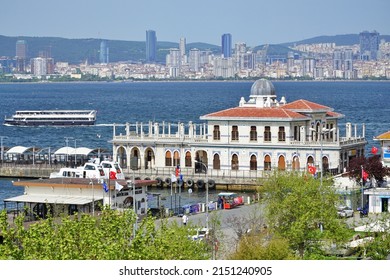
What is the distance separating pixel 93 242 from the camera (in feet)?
41.7

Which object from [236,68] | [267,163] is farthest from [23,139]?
[267,163]

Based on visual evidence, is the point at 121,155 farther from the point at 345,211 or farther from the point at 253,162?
the point at 345,211

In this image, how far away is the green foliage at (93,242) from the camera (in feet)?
39.6

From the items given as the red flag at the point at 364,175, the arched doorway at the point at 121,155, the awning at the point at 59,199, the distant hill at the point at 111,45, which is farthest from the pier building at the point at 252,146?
the awning at the point at 59,199

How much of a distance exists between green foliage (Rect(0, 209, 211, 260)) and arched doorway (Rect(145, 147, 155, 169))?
29594 millimetres

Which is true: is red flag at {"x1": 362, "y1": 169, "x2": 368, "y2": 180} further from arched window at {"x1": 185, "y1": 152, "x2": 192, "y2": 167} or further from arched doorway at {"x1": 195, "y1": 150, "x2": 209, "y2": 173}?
arched window at {"x1": 185, "y1": 152, "x2": 192, "y2": 167}

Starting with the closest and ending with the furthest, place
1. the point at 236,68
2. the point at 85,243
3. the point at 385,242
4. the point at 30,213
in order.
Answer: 1. the point at 85,243
2. the point at 385,242
3. the point at 30,213
4. the point at 236,68

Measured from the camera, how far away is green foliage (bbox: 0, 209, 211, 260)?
12.1 meters

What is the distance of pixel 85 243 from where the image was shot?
12836 millimetres

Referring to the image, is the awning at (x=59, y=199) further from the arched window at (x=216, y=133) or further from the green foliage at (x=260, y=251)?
the arched window at (x=216, y=133)

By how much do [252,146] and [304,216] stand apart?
2123cm

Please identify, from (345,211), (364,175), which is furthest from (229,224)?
(364,175)
